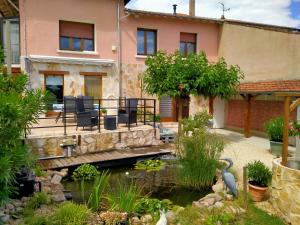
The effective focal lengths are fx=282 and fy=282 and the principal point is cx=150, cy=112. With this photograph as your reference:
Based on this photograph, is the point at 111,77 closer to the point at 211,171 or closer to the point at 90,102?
the point at 90,102

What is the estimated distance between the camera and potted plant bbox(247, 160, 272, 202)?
244 inches

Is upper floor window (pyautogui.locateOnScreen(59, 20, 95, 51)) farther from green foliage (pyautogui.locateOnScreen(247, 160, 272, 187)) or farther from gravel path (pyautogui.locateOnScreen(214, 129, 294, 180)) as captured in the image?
green foliage (pyautogui.locateOnScreen(247, 160, 272, 187))

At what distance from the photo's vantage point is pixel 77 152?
365 inches

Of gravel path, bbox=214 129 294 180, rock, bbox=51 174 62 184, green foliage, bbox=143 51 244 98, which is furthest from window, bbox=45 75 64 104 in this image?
gravel path, bbox=214 129 294 180

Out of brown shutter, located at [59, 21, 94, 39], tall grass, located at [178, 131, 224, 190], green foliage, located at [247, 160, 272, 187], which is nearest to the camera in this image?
green foliage, located at [247, 160, 272, 187]

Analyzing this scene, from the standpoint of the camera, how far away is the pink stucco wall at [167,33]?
1409 cm

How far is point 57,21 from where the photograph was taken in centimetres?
1256

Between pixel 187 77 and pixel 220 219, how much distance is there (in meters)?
5.92

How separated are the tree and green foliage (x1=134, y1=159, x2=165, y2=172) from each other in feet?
8.14

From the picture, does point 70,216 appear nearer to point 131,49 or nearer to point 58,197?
point 58,197

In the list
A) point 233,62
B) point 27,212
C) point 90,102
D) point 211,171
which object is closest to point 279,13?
point 233,62

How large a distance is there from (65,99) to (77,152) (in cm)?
278

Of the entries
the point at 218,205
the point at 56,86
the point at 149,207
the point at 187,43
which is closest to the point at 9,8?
the point at 56,86

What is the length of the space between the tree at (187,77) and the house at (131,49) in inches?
92.9
